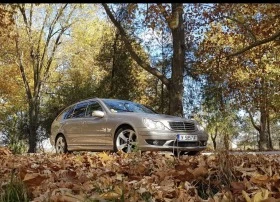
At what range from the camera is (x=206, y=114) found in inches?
1027

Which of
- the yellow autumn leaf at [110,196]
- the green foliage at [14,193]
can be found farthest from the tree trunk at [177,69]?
the yellow autumn leaf at [110,196]

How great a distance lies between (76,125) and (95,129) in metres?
1.02

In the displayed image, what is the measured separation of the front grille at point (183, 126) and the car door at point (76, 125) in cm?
282

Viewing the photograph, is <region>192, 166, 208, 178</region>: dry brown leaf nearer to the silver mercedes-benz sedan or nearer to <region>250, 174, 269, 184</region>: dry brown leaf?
<region>250, 174, 269, 184</region>: dry brown leaf

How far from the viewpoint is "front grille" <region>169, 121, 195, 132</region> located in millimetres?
8766

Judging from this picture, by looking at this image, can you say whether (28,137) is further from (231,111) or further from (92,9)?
(231,111)

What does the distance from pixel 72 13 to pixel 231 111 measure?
14032 millimetres

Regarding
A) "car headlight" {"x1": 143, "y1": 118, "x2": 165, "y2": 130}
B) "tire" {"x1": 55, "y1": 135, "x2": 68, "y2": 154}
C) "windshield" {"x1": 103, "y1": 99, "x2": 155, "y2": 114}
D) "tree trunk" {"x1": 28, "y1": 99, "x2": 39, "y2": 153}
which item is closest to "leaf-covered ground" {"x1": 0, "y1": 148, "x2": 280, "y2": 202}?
"car headlight" {"x1": 143, "y1": 118, "x2": 165, "y2": 130}

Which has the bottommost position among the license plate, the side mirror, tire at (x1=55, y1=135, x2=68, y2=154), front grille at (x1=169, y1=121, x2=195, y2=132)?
tire at (x1=55, y1=135, x2=68, y2=154)

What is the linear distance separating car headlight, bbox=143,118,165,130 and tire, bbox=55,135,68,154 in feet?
11.6

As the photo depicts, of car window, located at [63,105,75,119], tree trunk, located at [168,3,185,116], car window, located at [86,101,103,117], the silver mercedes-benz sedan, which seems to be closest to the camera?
the silver mercedes-benz sedan

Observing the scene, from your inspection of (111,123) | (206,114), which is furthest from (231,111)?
(111,123)

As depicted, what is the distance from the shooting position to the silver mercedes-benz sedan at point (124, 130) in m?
8.45

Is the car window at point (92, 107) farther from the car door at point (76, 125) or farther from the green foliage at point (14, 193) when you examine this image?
the green foliage at point (14, 193)
